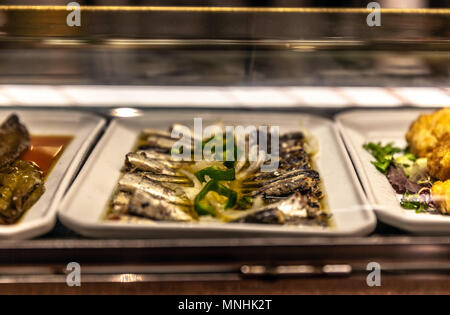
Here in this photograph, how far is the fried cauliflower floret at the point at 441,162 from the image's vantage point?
232 cm

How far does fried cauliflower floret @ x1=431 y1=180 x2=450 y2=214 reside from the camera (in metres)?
2.08

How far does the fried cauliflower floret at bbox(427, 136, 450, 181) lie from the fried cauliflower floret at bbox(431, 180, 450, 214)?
14 cm

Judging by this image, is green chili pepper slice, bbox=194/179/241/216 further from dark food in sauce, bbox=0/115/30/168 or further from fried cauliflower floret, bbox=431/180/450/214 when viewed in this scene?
dark food in sauce, bbox=0/115/30/168

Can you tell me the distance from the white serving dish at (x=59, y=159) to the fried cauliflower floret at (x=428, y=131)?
1.98 metres

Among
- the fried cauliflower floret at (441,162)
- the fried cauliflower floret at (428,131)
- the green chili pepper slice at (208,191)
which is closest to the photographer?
the green chili pepper slice at (208,191)

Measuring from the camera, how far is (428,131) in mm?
2584

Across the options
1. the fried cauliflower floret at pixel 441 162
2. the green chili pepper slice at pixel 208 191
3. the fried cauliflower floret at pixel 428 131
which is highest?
the fried cauliflower floret at pixel 428 131

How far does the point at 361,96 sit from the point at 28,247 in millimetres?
2240

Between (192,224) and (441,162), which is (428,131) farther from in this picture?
(192,224)

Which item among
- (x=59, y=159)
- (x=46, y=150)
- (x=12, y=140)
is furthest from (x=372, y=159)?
(x=12, y=140)

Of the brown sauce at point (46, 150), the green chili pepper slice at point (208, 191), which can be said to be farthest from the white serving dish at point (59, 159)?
the green chili pepper slice at point (208, 191)

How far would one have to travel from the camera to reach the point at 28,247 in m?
1.80

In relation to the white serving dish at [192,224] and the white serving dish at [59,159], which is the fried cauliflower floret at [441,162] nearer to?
the white serving dish at [192,224]
